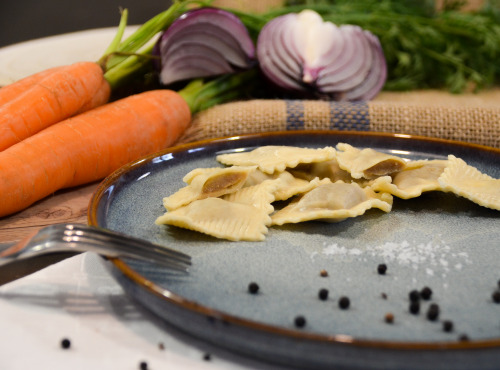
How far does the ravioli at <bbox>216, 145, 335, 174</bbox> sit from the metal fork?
91cm

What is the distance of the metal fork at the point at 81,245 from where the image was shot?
175 cm

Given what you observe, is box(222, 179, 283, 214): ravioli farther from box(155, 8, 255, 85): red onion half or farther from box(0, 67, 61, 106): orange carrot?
box(155, 8, 255, 85): red onion half

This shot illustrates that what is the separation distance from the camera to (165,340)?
5.62 feet

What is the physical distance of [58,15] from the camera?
7.36 m

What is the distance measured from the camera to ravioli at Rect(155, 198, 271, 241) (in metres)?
2.15

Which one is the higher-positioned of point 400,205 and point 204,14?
point 204,14

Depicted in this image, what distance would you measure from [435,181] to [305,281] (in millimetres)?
946

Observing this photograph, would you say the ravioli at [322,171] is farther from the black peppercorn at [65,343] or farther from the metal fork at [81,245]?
the black peppercorn at [65,343]

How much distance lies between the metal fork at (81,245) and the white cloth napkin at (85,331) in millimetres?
179

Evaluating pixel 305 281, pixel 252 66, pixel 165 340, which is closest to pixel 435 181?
pixel 305 281

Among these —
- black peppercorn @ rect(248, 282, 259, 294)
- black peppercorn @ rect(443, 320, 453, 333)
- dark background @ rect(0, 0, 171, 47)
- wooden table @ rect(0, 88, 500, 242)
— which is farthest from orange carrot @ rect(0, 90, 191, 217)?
dark background @ rect(0, 0, 171, 47)

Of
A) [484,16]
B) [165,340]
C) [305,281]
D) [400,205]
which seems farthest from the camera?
[484,16]

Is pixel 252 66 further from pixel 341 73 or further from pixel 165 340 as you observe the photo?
pixel 165 340

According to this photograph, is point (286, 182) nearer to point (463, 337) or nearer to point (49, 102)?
point (463, 337)
